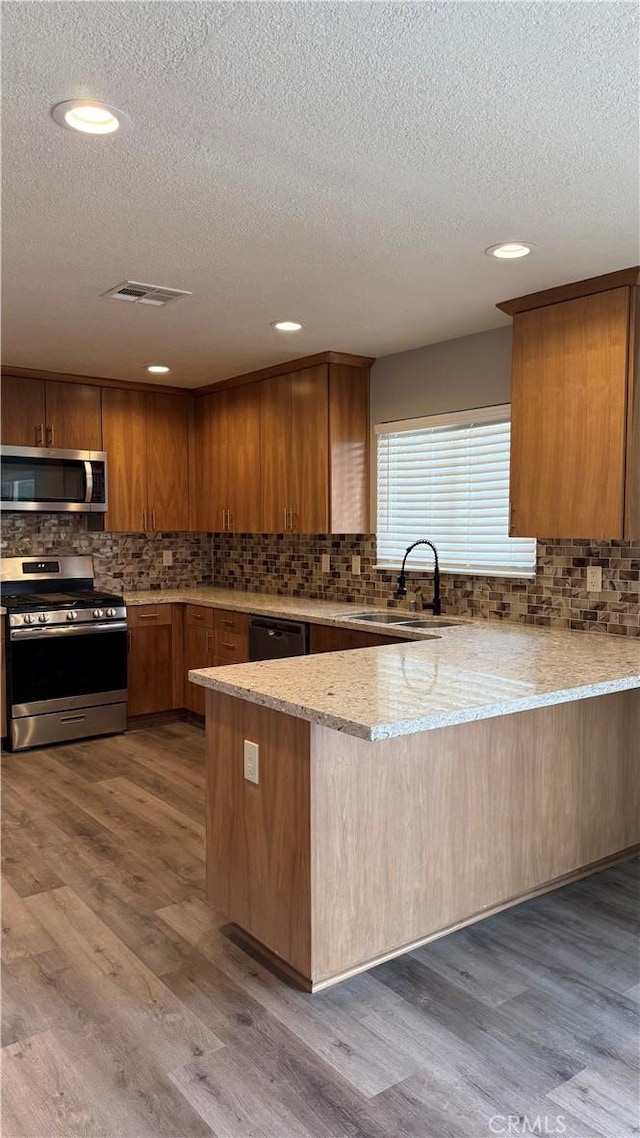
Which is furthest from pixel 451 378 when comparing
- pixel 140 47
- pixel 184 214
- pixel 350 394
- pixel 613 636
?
pixel 140 47

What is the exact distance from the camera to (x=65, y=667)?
5004 millimetres

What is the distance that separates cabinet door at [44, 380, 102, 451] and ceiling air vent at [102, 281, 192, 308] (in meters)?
1.96

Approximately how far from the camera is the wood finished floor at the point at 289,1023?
6.19ft

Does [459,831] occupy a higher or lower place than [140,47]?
lower

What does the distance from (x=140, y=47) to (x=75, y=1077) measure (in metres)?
2.39

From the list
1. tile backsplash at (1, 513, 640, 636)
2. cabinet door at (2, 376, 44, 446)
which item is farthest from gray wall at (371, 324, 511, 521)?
cabinet door at (2, 376, 44, 446)

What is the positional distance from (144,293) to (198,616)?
251cm

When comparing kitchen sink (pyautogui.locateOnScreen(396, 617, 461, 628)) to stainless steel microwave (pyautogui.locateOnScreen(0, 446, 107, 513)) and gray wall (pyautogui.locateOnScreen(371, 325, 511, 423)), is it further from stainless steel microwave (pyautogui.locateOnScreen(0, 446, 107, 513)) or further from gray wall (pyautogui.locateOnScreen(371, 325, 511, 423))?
stainless steel microwave (pyautogui.locateOnScreen(0, 446, 107, 513))

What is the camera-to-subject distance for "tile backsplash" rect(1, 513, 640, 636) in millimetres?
3570

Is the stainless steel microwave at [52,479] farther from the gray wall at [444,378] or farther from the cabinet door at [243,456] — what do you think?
the gray wall at [444,378]

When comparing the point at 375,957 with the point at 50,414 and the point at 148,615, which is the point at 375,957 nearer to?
the point at 148,615

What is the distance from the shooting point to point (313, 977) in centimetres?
234

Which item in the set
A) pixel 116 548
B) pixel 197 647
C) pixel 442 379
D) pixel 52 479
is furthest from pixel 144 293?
pixel 116 548

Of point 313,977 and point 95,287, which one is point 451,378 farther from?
point 313,977
